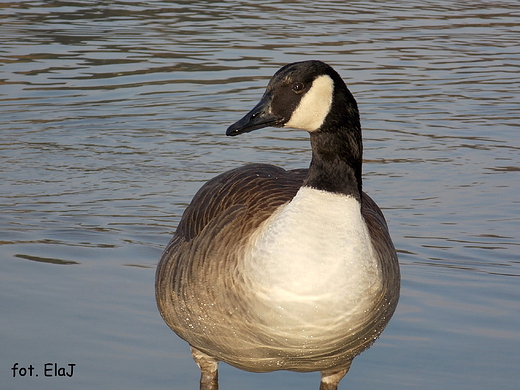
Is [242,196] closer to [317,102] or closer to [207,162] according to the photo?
[317,102]

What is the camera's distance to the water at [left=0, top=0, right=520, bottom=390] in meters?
5.15

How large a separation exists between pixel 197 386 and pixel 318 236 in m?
1.41

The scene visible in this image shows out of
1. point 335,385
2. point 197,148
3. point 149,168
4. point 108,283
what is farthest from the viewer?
point 197,148

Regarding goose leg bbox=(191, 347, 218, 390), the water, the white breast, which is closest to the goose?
the white breast

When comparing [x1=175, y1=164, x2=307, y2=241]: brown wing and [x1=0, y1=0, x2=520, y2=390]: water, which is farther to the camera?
[x1=0, y1=0, x2=520, y2=390]: water

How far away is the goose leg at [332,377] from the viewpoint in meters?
4.73

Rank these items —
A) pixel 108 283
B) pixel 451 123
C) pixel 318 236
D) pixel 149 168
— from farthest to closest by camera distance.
→ pixel 451 123, pixel 149 168, pixel 108 283, pixel 318 236

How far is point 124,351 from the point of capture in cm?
509

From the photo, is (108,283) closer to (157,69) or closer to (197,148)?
(197,148)

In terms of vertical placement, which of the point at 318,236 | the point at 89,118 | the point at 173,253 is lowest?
the point at 89,118

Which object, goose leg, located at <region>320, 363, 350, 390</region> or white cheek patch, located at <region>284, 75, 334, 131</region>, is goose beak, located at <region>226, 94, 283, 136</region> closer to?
white cheek patch, located at <region>284, 75, 334, 131</region>

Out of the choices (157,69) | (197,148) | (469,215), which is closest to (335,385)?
(469,215)

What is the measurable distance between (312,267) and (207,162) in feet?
15.9

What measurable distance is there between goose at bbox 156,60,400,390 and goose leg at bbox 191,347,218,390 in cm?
13
